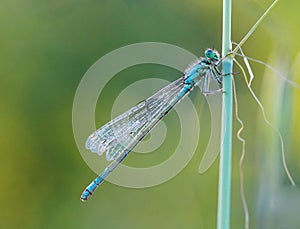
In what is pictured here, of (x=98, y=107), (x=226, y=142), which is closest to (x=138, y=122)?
(x=226, y=142)

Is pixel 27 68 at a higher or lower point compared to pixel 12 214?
higher

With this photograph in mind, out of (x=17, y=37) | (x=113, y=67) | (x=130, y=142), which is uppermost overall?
(x=17, y=37)

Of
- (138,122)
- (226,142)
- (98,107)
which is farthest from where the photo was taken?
(98,107)

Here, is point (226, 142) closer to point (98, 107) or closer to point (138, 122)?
point (138, 122)

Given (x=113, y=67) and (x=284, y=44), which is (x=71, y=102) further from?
(x=284, y=44)

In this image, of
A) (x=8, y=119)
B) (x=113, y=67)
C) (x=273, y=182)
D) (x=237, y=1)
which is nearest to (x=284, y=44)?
(x=273, y=182)

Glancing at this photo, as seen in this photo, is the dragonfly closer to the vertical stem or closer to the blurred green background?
the blurred green background
